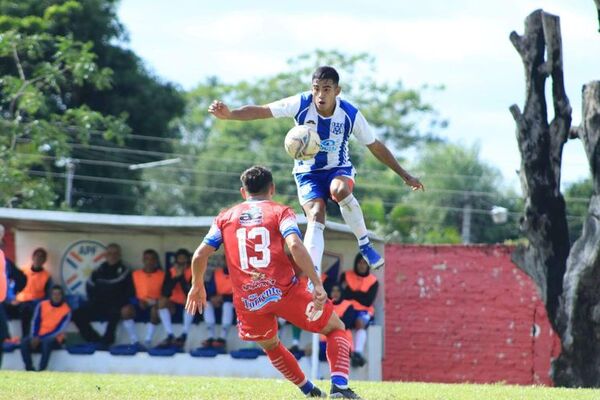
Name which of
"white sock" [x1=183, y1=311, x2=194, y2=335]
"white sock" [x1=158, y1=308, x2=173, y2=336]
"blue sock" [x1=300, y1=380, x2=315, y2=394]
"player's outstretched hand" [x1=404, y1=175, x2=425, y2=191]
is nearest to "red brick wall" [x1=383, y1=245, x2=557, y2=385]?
"white sock" [x1=183, y1=311, x2=194, y2=335]

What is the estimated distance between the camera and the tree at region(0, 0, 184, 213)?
41188mm

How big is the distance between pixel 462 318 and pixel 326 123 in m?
12.1

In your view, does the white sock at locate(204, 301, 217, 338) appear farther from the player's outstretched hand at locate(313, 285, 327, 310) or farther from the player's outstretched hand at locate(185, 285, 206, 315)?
the player's outstretched hand at locate(313, 285, 327, 310)

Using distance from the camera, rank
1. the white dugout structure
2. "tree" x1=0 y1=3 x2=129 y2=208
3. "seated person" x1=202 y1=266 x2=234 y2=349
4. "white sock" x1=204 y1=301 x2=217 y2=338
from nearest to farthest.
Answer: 1. the white dugout structure
2. "seated person" x1=202 y1=266 x2=234 y2=349
3. "white sock" x1=204 y1=301 x2=217 y2=338
4. "tree" x1=0 y1=3 x2=129 y2=208

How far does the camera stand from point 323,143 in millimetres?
11453

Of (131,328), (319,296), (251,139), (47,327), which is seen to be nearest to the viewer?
(319,296)

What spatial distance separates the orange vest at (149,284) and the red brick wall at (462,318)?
14.8 feet

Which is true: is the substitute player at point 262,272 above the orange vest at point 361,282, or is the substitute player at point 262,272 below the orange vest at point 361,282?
above

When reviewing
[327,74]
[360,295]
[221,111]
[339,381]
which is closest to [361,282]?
[360,295]

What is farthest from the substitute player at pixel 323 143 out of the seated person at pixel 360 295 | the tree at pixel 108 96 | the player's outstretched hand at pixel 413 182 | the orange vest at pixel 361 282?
the tree at pixel 108 96

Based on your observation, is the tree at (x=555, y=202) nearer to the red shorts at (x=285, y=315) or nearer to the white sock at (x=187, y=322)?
the white sock at (x=187, y=322)

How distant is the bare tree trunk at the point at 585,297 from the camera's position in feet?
60.9

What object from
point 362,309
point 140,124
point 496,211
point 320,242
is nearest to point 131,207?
point 140,124

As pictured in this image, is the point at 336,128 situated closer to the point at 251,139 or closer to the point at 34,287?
the point at 34,287
